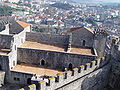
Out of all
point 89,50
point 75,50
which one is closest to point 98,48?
point 89,50

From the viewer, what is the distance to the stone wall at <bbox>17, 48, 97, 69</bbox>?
22.3 m

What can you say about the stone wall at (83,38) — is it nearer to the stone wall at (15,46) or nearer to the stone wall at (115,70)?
the stone wall at (15,46)

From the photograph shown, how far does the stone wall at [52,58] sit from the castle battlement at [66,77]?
717 centimetres

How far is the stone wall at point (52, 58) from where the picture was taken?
22.3 meters

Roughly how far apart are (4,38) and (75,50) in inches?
403

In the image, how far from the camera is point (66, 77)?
509 inches

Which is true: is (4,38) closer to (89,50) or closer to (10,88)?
(10,88)

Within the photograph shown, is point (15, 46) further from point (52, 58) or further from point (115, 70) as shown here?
point (115, 70)

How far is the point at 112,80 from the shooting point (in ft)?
51.6

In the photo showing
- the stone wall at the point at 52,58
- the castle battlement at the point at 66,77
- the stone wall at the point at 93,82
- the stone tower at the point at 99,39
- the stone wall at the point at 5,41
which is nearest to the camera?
the castle battlement at the point at 66,77

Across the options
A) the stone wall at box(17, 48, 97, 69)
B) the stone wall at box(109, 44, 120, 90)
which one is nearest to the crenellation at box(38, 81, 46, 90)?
the stone wall at box(109, 44, 120, 90)

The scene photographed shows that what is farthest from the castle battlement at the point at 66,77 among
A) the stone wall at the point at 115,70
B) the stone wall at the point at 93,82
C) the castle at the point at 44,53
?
the castle at the point at 44,53

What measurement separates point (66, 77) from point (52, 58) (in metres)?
10.4

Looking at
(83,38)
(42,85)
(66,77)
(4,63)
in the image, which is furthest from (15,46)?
(42,85)
